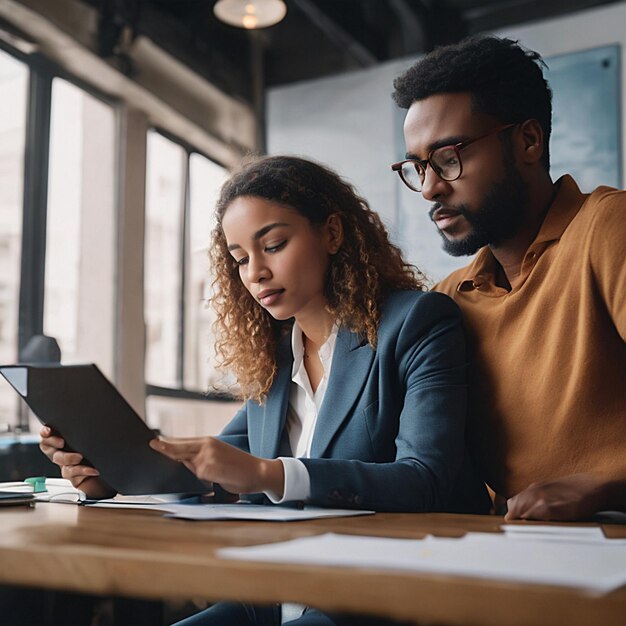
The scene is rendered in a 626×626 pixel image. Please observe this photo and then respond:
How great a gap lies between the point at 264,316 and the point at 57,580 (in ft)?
4.18

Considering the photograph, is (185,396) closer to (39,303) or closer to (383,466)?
(39,303)

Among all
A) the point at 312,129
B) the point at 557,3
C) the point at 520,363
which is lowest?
the point at 520,363

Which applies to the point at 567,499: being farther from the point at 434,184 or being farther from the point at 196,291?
the point at 196,291

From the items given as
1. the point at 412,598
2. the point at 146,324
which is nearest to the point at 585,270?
the point at 412,598

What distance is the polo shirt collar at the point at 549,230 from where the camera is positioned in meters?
1.74

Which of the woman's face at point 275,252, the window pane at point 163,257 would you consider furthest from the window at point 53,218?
the woman's face at point 275,252

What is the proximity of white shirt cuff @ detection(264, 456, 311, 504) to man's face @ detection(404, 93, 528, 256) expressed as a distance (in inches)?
28.3

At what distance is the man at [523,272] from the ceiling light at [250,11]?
8.52 feet

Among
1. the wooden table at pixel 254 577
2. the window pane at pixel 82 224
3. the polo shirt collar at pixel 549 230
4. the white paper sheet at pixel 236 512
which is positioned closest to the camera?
the wooden table at pixel 254 577

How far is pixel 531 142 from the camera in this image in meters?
1.86

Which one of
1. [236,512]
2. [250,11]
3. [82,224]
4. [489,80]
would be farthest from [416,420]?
[250,11]

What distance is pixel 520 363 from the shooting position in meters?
1.67

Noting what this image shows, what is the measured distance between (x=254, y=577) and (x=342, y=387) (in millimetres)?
1002

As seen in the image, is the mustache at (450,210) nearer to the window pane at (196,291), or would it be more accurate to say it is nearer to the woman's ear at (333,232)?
the woman's ear at (333,232)
